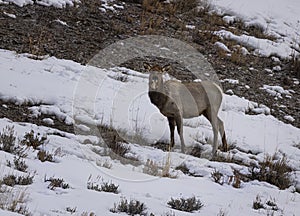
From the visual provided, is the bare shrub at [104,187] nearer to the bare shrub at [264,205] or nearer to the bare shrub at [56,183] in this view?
the bare shrub at [56,183]

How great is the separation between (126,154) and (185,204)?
2.37 m

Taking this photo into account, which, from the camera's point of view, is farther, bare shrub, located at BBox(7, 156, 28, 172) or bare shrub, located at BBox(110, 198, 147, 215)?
bare shrub, located at BBox(7, 156, 28, 172)

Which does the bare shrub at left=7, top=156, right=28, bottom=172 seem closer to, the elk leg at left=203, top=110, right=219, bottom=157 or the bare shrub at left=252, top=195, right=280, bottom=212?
the bare shrub at left=252, top=195, right=280, bottom=212

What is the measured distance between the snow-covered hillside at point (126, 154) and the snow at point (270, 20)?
2.78 metres

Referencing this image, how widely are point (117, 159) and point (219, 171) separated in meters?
1.61

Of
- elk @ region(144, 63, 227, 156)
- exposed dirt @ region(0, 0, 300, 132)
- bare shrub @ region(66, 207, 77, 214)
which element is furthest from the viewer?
exposed dirt @ region(0, 0, 300, 132)

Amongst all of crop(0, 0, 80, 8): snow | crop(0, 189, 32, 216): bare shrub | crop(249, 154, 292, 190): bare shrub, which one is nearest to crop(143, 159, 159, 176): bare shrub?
crop(249, 154, 292, 190): bare shrub

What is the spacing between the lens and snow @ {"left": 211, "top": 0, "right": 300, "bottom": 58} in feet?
53.5

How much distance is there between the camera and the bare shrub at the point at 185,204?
18.7 feet

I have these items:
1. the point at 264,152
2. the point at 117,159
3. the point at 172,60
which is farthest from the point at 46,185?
the point at 172,60

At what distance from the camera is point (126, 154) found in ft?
26.2

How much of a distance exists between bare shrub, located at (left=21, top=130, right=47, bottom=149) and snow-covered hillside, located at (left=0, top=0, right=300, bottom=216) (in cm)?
8

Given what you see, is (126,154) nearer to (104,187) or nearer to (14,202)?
(104,187)

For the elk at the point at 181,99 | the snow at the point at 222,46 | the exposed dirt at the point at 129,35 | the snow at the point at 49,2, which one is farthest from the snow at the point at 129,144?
the snow at the point at 49,2
